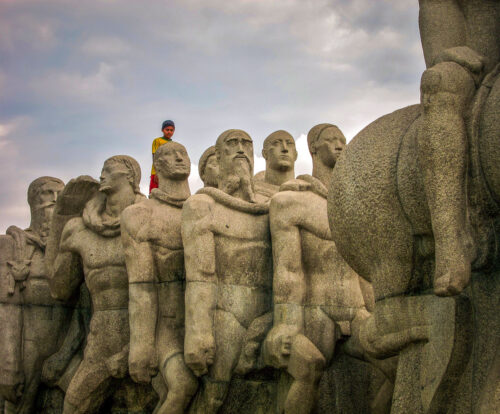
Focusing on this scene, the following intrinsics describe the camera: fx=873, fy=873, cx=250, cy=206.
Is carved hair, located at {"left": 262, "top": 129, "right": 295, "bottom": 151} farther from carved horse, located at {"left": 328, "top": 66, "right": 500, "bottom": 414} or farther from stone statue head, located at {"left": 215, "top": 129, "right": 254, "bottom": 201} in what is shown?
carved horse, located at {"left": 328, "top": 66, "right": 500, "bottom": 414}

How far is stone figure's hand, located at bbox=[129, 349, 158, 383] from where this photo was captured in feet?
28.3

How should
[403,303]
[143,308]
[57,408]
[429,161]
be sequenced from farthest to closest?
[57,408], [143,308], [403,303], [429,161]

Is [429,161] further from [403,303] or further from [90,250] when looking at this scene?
[90,250]

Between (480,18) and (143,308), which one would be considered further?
(143,308)

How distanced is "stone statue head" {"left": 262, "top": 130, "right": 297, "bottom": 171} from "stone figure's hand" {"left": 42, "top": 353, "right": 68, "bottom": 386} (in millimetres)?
3464

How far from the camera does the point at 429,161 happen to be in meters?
5.01

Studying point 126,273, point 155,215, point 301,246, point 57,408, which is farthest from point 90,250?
point 301,246

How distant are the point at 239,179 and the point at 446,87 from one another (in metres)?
4.09

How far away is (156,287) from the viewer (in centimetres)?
901

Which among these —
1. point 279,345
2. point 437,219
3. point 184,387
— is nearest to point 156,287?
point 184,387

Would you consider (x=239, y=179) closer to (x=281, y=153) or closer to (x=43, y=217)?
(x=281, y=153)

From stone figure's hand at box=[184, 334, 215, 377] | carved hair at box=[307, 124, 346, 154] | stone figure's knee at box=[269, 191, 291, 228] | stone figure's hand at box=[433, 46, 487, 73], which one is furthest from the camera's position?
carved hair at box=[307, 124, 346, 154]

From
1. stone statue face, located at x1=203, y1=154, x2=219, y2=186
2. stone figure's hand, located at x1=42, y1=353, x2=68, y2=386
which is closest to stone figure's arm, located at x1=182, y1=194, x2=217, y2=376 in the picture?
stone statue face, located at x1=203, y1=154, x2=219, y2=186

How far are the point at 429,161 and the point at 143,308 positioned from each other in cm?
457
